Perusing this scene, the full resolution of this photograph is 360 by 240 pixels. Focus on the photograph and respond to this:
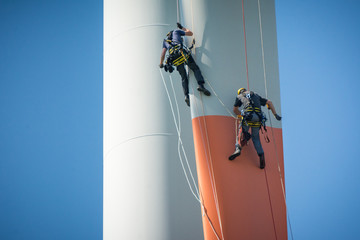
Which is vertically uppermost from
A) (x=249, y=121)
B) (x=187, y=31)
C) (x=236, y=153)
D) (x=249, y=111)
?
(x=187, y=31)

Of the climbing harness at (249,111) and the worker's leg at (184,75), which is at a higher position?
the worker's leg at (184,75)

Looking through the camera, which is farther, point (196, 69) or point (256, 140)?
point (196, 69)

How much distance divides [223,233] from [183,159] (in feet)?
8.12

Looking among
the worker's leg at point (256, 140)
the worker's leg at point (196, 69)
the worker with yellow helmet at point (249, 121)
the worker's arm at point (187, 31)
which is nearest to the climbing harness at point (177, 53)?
the worker's leg at point (196, 69)

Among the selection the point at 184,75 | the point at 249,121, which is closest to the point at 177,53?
the point at 184,75

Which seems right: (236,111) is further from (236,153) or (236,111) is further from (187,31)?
(187,31)

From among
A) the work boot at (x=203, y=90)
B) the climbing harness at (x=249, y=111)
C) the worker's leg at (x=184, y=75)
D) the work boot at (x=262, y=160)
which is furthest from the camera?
the worker's leg at (x=184, y=75)

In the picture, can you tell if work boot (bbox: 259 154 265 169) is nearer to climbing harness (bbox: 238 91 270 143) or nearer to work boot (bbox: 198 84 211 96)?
climbing harness (bbox: 238 91 270 143)

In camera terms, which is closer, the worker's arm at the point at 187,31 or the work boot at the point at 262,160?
the work boot at the point at 262,160

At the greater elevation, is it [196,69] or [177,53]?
[177,53]

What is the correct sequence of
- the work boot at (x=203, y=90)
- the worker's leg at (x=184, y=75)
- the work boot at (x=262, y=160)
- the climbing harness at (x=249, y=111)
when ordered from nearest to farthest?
the climbing harness at (x=249, y=111)
the work boot at (x=262, y=160)
the work boot at (x=203, y=90)
the worker's leg at (x=184, y=75)

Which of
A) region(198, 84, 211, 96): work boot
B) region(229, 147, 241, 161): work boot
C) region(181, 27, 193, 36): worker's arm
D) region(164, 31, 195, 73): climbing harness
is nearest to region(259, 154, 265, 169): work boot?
region(229, 147, 241, 161): work boot

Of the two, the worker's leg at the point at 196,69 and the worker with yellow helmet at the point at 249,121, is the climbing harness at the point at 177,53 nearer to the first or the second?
the worker's leg at the point at 196,69

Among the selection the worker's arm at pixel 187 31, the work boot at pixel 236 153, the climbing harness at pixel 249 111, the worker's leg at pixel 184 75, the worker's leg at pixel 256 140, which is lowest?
the work boot at pixel 236 153
